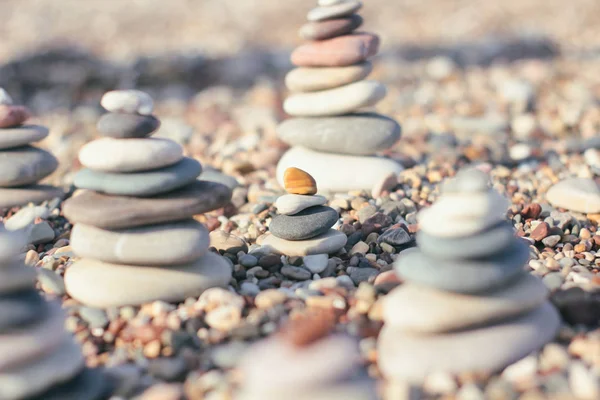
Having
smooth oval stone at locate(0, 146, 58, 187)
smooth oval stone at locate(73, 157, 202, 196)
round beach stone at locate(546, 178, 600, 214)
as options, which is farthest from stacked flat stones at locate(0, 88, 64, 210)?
round beach stone at locate(546, 178, 600, 214)

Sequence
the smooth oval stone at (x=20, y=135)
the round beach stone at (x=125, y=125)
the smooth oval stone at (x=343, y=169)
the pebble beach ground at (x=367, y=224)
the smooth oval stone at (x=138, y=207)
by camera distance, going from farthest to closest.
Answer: the smooth oval stone at (x=343, y=169) → the smooth oval stone at (x=20, y=135) → the round beach stone at (x=125, y=125) → the smooth oval stone at (x=138, y=207) → the pebble beach ground at (x=367, y=224)

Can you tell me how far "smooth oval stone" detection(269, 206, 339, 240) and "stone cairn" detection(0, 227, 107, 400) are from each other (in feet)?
5.86

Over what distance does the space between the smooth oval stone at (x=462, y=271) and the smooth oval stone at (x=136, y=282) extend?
1225mm

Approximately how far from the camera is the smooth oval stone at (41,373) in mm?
2805

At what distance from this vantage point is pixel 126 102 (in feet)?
12.7

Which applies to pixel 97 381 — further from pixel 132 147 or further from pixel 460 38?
pixel 460 38

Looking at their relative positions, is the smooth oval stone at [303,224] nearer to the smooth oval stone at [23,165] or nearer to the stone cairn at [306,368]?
the stone cairn at [306,368]

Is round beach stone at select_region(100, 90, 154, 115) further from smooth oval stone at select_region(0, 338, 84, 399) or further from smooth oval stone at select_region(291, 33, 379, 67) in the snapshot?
smooth oval stone at select_region(291, 33, 379, 67)

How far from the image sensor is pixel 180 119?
8.81 m

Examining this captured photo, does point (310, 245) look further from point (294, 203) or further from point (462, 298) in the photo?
point (462, 298)

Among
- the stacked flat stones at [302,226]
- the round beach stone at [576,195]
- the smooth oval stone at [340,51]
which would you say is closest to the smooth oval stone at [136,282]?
the stacked flat stones at [302,226]

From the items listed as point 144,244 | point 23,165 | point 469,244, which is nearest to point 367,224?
point 144,244

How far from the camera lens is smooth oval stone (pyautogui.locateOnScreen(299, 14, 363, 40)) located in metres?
5.75

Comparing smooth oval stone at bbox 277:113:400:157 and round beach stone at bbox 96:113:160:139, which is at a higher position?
round beach stone at bbox 96:113:160:139
